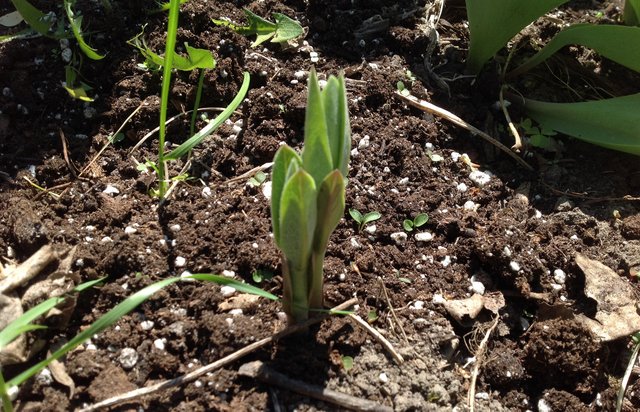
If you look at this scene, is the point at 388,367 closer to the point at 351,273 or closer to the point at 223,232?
the point at 351,273

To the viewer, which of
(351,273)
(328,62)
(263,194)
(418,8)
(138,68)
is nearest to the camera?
(351,273)

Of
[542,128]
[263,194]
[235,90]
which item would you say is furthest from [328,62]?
[542,128]

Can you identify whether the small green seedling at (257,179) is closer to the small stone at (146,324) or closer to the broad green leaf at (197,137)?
the broad green leaf at (197,137)

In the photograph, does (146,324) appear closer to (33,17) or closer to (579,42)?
(33,17)

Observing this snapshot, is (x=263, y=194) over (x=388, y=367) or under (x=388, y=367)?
over

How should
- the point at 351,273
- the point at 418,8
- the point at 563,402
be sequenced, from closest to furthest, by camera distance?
the point at 563,402
the point at 351,273
the point at 418,8

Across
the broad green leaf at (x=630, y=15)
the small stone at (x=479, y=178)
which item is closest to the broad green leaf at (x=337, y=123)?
the small stone at (x=479, y=178)
